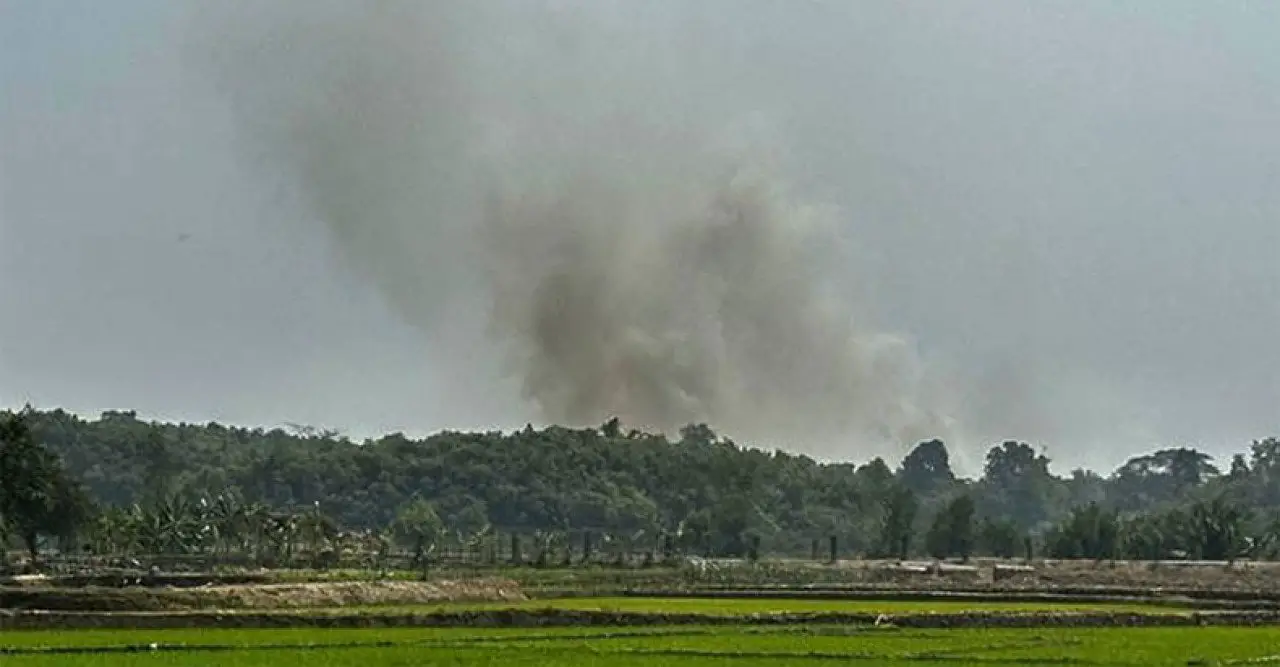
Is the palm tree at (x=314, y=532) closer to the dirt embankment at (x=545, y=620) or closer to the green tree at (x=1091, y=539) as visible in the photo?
the green tree at (x=1091, y=539)

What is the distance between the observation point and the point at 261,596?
5612 cm

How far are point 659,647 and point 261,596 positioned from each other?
726 inches

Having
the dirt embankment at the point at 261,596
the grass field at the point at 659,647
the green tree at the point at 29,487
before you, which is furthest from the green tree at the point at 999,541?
the grass field at the point at 659,647

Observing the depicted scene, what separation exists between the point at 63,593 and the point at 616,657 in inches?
701

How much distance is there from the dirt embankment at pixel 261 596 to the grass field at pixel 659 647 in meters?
5.29

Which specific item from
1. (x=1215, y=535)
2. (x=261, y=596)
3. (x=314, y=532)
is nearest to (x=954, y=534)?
(x=1215, y=535)

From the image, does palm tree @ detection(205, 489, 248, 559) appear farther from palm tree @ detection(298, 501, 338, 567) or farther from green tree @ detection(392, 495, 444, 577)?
green tree @ detection(392, 495, 444, 577)

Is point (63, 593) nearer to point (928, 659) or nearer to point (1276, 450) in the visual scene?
point (928, 659)

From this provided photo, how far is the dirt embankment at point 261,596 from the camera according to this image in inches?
1928

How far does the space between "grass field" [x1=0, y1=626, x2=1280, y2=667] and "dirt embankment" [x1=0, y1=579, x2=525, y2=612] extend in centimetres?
529

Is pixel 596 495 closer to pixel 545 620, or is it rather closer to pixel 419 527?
pixel 419 527

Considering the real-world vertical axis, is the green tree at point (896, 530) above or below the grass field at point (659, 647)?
above

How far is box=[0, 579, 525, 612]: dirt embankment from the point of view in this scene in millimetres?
48969

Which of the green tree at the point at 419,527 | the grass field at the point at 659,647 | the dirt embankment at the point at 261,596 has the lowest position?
the grass field at the point at 659,647
